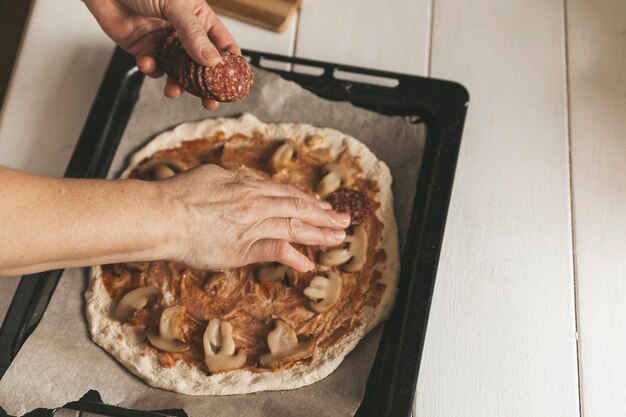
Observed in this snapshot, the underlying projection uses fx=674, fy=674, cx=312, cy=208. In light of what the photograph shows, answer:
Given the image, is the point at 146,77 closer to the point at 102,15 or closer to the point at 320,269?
the point at 102,15

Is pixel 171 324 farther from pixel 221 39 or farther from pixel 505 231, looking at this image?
pixel 505 231

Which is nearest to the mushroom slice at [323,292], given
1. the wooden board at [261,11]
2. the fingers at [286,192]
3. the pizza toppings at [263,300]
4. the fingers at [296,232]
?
the pizza toppings at [263,300]

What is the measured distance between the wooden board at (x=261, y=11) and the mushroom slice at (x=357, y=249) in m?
0.94

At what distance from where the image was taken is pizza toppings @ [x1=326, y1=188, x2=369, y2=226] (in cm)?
201

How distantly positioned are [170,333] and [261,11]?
1264mm

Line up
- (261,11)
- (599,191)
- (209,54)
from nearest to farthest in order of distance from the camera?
(209,54) → (599,191) → (261,11)

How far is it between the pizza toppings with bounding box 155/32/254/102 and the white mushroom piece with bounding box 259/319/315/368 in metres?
0.65

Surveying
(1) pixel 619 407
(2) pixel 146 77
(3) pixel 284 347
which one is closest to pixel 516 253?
(1) pixel 619 407

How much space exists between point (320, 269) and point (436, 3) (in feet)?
4.00

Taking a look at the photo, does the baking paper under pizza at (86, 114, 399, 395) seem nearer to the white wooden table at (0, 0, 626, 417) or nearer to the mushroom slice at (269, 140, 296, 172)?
the mushroom slice at (269, 140, 296, 172)

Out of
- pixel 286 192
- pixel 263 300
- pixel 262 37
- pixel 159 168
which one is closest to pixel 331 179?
pixel 286 192

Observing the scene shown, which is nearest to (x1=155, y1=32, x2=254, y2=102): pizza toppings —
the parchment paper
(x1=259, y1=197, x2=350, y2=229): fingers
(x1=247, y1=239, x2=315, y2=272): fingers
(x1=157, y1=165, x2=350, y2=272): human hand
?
(x1=157, y1=165, x2=350, y2=272): human hand

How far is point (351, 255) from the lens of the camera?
1.95 meters

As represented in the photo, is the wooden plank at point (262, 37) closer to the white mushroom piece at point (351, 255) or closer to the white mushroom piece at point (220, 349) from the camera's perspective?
the white mushroom piece at point (351, 255)
